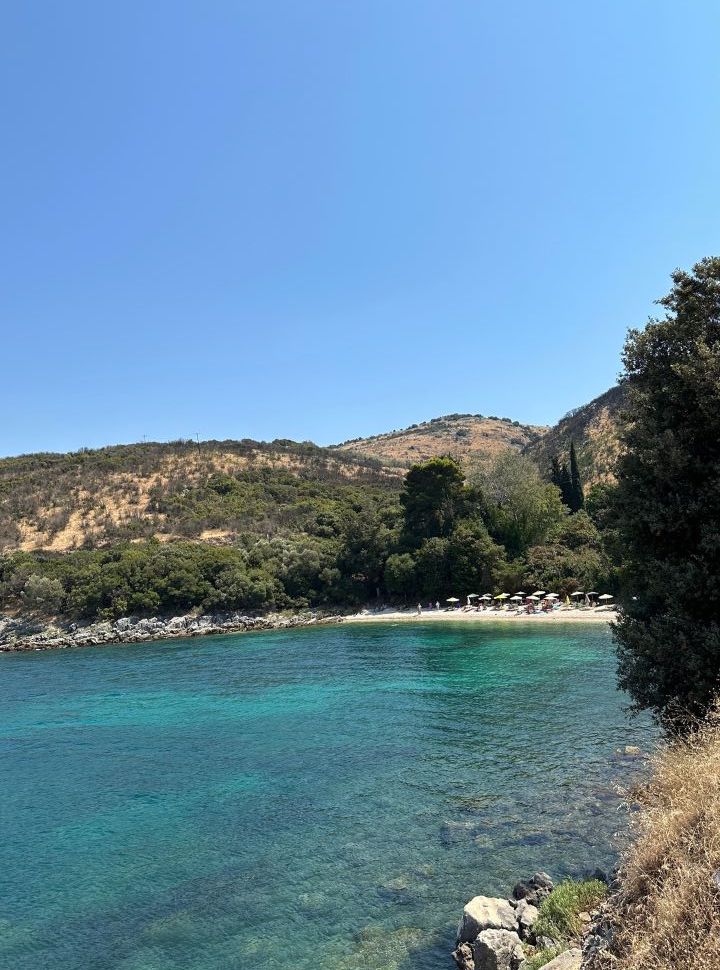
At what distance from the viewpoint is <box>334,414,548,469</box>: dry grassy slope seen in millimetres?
148288

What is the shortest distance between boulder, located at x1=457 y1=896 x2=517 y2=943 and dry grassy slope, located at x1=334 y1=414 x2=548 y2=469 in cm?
11909

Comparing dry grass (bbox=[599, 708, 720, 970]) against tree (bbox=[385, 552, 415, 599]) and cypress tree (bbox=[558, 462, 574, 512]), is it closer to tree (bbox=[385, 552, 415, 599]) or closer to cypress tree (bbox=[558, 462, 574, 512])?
tree (bbox=[385, 552, 415, 599])

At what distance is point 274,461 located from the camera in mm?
107938

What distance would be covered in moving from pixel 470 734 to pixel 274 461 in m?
89.6

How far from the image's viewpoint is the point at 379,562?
62469 mm

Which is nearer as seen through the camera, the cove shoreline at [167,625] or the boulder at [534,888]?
the boulder at [534,888]

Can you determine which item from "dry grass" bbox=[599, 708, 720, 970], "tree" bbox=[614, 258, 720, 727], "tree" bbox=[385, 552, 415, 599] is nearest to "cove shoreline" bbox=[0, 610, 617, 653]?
"tree" bbox=[385, 552, 415, 599]

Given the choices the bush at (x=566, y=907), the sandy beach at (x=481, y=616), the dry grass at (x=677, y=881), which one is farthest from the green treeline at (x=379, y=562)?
the dry grass at (x=677, y=881)

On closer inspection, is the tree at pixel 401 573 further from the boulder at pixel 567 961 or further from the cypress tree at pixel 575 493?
the boulder at pixel 567 961

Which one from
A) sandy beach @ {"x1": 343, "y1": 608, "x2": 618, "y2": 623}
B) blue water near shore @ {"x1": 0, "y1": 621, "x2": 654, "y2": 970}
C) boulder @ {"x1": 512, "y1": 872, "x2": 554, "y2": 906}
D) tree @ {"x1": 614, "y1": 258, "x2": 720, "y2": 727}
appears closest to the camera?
boulder @ {"x1": 512, "y1": 872, "x2": 554, "y2": 906}

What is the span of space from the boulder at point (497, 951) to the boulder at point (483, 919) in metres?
0.40

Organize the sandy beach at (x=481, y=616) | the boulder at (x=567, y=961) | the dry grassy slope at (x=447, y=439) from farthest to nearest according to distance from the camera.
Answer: the dry grassy slope at (x=447, y=439) < the sandy beach at (x=481, y=616) < the boulder at (x=567, y=961)

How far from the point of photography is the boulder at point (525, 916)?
9688mm

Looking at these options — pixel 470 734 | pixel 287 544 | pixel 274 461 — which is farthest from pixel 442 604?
pixel 274 461
